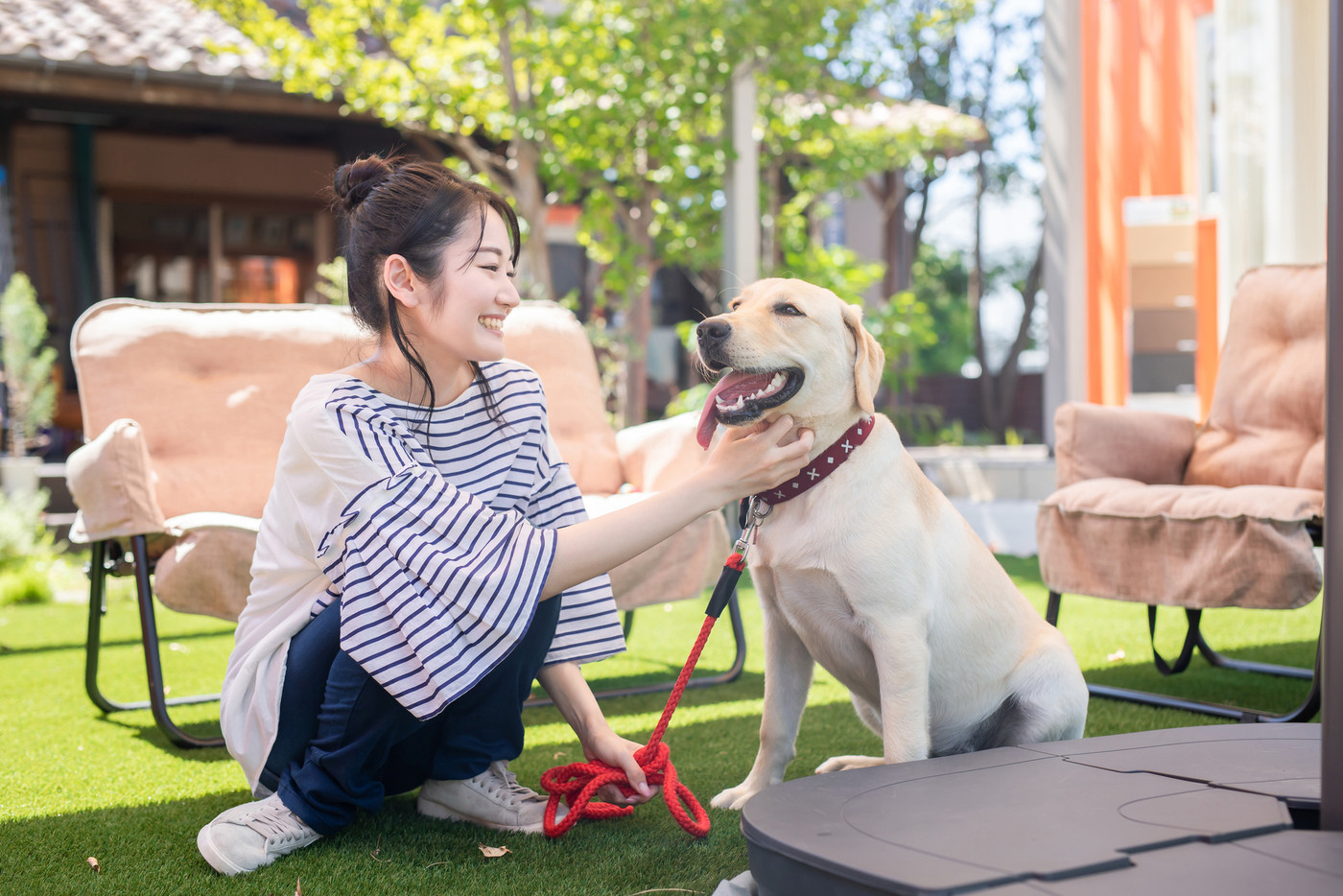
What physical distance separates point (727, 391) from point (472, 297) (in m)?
0.49

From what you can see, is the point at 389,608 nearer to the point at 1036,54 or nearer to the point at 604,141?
the point at 604,141

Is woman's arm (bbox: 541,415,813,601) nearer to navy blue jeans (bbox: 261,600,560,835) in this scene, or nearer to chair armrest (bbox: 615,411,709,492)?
navy blue jeans (bbox: 261,600,560,835)

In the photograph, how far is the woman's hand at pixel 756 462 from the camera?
1711 millimetres

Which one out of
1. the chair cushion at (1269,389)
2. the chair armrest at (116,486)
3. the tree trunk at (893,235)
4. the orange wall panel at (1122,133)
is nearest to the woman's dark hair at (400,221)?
the chair armrest at (116,486)

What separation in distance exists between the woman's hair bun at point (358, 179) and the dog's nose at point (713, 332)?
0.66m

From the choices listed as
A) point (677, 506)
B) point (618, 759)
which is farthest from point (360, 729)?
point (677, 506)

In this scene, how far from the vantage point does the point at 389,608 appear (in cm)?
168

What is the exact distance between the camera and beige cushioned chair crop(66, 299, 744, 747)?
8.04 feet

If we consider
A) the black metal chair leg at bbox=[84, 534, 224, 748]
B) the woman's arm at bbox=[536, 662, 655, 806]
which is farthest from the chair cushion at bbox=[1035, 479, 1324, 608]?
the black metal chair leg at bbox=[84, 534, 224, 748]

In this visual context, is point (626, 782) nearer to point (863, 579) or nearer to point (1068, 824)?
point (863, 579)

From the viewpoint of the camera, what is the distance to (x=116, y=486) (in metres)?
2.45

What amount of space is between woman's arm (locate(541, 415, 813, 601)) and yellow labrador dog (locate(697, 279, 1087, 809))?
0.07 meters

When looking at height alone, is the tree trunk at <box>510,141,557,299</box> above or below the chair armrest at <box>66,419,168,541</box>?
above

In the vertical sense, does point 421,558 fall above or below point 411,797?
above
